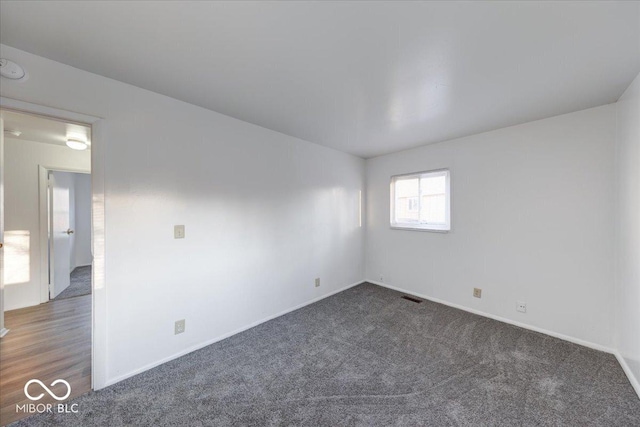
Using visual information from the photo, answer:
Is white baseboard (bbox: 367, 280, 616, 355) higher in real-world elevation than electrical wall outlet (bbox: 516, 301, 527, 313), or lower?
lower

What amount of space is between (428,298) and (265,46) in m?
3.64

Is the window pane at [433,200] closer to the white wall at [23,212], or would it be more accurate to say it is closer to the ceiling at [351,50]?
the ceiling at [351,50]

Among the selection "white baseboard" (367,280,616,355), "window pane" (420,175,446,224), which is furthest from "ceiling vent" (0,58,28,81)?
"white baseboard" (367,280,616,355)

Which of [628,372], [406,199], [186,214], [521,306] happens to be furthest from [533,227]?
[186,214]

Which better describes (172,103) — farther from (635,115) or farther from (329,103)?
(635,115)

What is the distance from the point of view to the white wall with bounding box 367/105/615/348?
2.26 m

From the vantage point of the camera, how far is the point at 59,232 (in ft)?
12.4

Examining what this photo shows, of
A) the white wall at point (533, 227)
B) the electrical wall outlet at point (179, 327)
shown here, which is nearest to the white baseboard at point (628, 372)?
the white wall at point (533, 227)

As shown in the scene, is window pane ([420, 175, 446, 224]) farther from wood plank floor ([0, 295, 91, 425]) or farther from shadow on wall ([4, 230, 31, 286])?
shadow on wall ([4, 230, 31, 286])

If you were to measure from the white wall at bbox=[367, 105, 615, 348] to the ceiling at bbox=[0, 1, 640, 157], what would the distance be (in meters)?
0.40

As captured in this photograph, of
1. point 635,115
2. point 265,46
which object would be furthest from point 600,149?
point 265,46

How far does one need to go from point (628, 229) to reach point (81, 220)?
8.76m

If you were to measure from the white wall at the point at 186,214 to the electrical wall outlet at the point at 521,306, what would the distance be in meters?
2.52

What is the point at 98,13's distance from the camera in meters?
1.20
